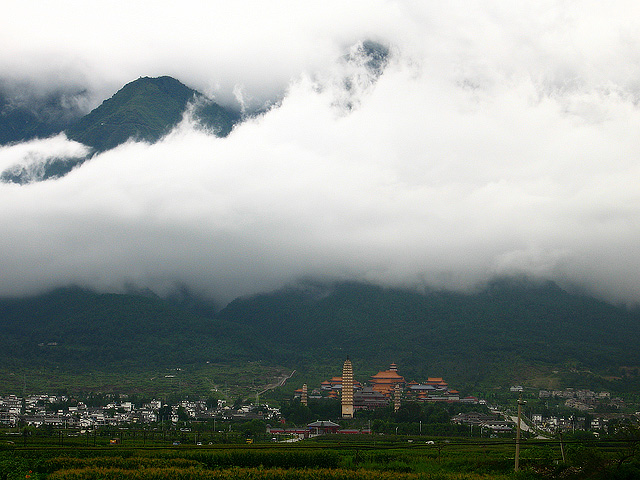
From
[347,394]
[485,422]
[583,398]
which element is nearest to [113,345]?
[347,394]

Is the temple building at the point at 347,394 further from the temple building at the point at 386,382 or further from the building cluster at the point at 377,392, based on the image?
the temple building at the point at 386,382

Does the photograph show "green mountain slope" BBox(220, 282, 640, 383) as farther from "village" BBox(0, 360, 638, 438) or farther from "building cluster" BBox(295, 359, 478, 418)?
"village" BBox(0, 360, 638, 438)

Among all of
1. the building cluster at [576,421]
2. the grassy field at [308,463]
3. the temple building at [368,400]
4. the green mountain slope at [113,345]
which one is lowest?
the building cluster at [576,421]

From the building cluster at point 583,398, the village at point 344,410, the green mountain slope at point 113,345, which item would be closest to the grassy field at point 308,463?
the village at point 344,410

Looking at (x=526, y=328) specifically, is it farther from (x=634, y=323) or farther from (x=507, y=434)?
(x=507, y=434)

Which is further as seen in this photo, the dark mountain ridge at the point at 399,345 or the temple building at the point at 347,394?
the dark mountain ridge at the point at 399,345

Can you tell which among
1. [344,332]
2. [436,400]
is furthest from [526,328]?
[436,400]

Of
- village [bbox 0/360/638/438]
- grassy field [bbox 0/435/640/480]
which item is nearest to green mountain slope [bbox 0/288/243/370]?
village [bbox 0/360/638/438]
